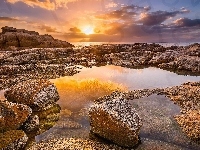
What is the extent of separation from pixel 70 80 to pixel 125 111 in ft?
65.1

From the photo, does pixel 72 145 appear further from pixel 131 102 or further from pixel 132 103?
pixel 131 102

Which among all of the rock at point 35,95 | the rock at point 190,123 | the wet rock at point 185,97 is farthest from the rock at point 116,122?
the wet rock at point 185,97

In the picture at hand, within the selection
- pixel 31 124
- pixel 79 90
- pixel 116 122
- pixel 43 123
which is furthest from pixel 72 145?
pixel 79 90

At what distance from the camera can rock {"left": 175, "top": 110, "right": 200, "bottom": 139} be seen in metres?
16.2

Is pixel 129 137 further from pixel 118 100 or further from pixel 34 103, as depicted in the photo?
pixel 34 103

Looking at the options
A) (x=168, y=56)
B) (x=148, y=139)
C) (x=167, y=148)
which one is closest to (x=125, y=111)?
(x=148, y=139)

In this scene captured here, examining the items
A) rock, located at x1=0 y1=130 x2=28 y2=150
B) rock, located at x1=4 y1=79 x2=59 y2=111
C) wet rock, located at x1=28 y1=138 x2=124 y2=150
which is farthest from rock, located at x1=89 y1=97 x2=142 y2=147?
rock, located at x1=4 y1=79 x2=59 y2=111

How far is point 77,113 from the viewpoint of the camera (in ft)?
67.2

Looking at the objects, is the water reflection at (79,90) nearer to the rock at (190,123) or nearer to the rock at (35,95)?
the rock at (35,95)

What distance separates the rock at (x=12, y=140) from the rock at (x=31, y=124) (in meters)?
2.12

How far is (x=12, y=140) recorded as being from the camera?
1395 centimetres

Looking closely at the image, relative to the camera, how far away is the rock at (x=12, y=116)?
1535cm

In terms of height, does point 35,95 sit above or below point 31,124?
above

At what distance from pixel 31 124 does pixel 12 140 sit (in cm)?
346
